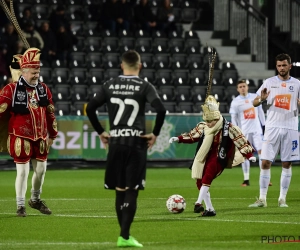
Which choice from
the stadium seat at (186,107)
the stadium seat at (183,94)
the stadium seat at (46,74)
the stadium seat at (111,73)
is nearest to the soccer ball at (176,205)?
the stadium seat at (46,74)

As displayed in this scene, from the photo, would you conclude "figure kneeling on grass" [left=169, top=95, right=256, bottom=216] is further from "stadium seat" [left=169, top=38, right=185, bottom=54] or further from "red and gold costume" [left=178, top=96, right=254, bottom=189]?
"stadium seat" [left=169, top=38, right=185, bottom=54]

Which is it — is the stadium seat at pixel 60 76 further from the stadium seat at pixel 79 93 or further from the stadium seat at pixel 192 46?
the stadium seat at pixel 192 46

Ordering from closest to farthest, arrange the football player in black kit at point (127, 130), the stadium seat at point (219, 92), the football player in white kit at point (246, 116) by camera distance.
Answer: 1. the football player in black kit at point (127, 130)
2. the football player in white kit at point (246, 116)
3. the stadium seat at point (219, 92)

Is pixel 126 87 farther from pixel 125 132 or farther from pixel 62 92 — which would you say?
pixel 62 92

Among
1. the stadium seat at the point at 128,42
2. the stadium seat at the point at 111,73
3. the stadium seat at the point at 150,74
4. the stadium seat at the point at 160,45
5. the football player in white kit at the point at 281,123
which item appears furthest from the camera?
the stadium seat at the point at 160,45

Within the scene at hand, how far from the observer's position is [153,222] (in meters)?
11.8

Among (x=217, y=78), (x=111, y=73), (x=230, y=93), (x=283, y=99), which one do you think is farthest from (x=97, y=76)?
(x=283, y=99)

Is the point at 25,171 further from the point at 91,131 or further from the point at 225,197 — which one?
the point at 91,131

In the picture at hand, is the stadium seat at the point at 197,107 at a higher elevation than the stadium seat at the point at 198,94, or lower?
lower

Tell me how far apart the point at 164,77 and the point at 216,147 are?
649 inches

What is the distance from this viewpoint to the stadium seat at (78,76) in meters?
27.9

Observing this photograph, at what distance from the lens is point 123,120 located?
940 centimetres

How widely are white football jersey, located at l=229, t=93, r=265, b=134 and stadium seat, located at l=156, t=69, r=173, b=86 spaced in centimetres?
896

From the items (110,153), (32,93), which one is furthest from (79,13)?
(110,153)
